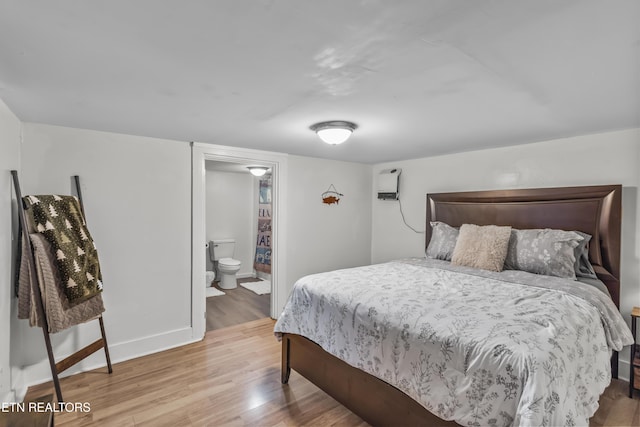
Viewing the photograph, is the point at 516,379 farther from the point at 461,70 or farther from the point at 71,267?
the point at 71,267

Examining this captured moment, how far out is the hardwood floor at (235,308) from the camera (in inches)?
156

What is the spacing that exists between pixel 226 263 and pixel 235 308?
110cm

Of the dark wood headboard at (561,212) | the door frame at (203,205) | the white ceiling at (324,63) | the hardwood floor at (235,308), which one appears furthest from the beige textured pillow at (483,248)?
the hardwood floor at (235,308)

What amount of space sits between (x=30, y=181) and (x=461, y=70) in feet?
10.4

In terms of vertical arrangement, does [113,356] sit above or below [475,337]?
below

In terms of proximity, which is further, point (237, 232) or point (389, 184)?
point (237, 232)

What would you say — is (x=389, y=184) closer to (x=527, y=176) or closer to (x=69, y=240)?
(x=527, y=176)

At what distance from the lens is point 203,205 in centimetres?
Answer: 339

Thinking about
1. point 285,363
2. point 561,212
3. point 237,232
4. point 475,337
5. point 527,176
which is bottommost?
point 285,363

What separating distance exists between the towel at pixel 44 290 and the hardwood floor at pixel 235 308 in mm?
1663

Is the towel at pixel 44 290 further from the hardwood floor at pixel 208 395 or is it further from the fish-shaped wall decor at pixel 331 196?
the fish-shaped wall decor at pixel 331 196

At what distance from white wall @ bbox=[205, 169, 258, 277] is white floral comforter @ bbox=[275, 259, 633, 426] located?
12.1 ft

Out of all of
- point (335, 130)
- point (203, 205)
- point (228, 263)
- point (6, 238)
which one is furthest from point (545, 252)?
point (228, 263)

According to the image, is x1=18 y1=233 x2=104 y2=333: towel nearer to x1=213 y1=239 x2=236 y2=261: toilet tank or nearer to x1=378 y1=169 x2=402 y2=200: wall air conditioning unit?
x1=213 y1=239 x2=236 y2=261: toilet tank
